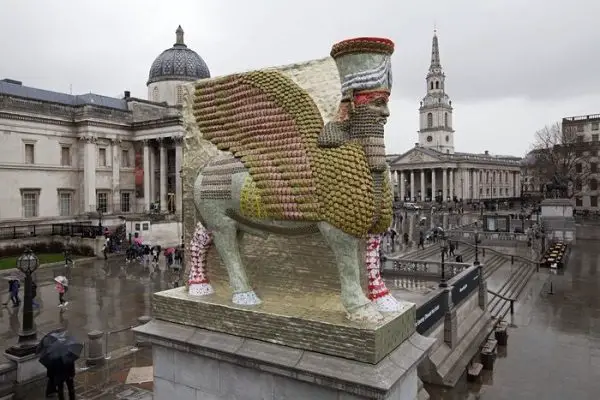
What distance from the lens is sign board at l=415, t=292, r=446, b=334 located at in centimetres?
1173

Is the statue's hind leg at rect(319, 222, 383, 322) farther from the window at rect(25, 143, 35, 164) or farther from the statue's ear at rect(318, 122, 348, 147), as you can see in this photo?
the window at rect(25, 143, 35, 164)

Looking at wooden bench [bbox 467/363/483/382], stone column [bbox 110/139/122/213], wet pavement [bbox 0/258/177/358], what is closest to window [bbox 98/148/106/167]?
stone column [bbox 110/139/122/213]

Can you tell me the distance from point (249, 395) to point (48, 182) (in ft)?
144

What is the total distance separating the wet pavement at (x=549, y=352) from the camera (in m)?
12.4

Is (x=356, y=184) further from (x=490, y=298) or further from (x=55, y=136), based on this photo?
(x=55, y=136)

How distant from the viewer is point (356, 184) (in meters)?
5.51

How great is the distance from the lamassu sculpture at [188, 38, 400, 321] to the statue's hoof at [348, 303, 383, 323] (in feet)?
0.04

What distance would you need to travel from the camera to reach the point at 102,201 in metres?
46.9

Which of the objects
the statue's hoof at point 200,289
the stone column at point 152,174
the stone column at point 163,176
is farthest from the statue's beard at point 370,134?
the stone column at point 152,174

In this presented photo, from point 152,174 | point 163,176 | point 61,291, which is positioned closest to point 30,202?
point 152,174

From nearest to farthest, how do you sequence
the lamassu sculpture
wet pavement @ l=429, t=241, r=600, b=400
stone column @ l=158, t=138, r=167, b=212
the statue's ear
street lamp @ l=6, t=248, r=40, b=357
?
the lamassu sculpture
the statue's ear
street lamp @ l=6, t=248, r=40, b=357
wet pavement @ l=429, t=241, r=600, b=400
stone column @ l=158, t=138, r=167, b=212

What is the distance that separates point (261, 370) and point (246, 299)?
3.25 feet

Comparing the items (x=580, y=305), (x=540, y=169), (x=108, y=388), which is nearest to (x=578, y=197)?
(x=540, y=169)

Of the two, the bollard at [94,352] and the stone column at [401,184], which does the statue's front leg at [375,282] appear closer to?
the bollard at [94,352]
